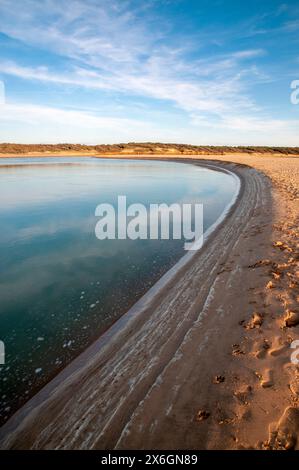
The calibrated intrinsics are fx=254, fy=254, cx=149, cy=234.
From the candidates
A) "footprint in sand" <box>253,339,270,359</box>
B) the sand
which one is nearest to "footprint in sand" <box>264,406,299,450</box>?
the sand

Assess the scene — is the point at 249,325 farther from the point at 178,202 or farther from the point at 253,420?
the point at 178,202

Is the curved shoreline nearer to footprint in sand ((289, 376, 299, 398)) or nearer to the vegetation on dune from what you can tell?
footprint in sand ((289, 376, 299, 398))

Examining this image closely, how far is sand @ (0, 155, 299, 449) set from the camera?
2.67 m

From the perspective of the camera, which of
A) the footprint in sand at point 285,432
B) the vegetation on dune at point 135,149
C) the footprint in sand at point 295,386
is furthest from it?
the vegetation on dune at point 135,149

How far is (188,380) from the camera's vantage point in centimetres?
335

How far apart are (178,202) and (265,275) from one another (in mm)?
12871

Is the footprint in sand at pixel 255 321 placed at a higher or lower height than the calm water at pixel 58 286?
higher

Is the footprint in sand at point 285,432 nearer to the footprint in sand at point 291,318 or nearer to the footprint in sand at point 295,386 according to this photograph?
the footprint in sand at point 295,386

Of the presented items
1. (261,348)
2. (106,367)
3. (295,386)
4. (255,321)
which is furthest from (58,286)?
(295,386)

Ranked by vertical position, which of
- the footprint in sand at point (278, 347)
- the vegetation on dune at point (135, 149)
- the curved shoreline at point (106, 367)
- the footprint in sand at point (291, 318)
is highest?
the vegetation on dune at point (135, 149)

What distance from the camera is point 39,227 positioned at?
485 inches

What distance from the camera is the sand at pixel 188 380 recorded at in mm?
2672

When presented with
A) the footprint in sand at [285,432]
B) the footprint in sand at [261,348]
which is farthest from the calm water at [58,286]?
the footprint in sand at [285,432]
